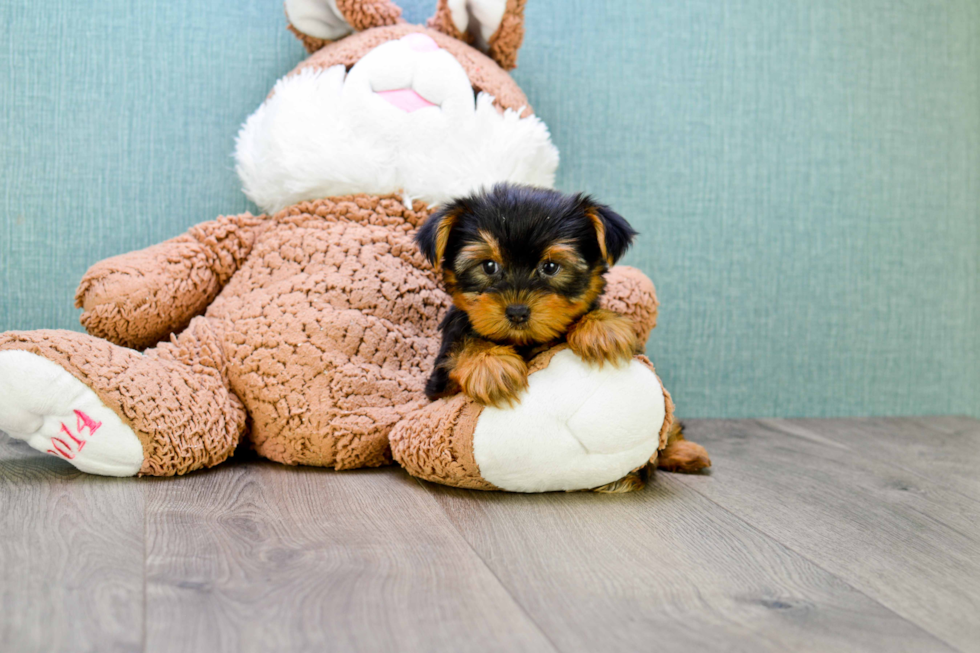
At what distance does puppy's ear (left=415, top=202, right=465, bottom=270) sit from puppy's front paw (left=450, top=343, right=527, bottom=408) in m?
0.24

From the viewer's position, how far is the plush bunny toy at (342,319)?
5.32 ft

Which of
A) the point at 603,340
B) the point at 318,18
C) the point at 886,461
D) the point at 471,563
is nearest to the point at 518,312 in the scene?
the point at 603,340

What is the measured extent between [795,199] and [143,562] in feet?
7.85

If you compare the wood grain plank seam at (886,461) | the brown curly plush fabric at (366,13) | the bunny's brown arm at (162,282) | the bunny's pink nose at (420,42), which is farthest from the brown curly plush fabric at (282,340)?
the wood grain plank seam at (886,461)

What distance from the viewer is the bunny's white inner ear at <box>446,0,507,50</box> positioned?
7.07 feet

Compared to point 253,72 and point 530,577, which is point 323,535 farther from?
point 253,72

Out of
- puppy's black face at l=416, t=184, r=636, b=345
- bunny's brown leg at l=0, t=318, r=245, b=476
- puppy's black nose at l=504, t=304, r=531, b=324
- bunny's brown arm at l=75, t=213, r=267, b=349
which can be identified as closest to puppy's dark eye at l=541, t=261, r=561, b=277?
puppy's black face at l=416, t=184, r=636, b=345

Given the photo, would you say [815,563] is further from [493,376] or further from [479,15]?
[479,15]

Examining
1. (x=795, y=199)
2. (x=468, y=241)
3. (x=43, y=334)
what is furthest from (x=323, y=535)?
(x=795, y=199)

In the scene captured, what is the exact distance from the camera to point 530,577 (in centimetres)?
125

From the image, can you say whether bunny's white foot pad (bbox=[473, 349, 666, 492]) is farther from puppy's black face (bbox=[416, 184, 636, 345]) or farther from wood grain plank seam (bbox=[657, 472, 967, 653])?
wood grain plank seam (bbox=[657, 472, 967, 653])

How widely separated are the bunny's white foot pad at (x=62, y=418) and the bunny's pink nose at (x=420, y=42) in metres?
1.21

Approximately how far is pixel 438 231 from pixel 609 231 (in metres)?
0.37

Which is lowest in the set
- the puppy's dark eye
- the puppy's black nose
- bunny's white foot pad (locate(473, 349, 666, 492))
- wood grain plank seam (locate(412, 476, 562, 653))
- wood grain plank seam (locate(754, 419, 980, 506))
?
wood grain plank seam (locate(754, 419, 980, 506))
